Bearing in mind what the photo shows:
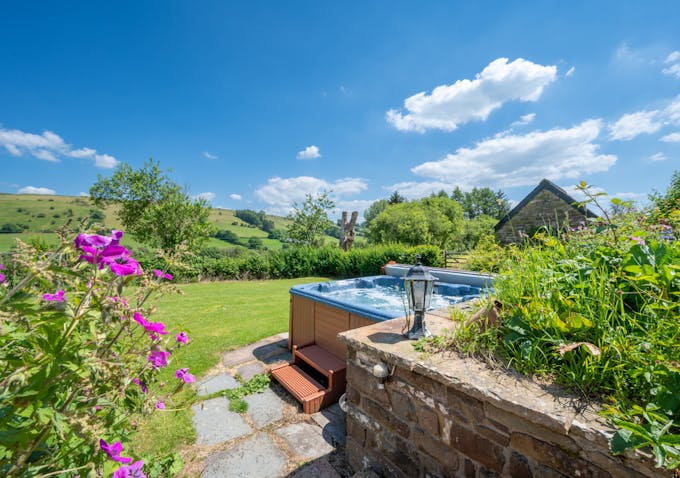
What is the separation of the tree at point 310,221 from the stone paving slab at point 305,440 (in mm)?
19540

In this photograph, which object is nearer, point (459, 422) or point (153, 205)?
point (459, 422)

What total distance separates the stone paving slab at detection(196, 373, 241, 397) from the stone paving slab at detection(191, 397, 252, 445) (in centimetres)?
24

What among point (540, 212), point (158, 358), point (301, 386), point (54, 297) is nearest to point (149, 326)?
point (158, 358)

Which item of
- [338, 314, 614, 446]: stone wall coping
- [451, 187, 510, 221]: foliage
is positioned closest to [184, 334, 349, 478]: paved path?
[338, 314, 614, 446]: stone wall coping

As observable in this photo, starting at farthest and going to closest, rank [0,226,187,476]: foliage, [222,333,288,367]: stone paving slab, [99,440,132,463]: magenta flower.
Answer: [222,333,288,367]: stone paving slab, [99,440,132,463]: magenta flower, [0,226,187,476]: foliage

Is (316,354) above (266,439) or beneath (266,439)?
above

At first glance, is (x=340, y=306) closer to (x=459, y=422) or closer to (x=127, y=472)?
→ (x=459, y=422)

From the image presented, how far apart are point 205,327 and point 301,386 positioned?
3449mm

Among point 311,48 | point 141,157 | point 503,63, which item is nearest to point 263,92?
point 311,48

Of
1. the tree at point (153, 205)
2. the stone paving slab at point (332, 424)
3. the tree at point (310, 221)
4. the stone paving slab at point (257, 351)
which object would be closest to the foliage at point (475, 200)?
the tree at point (310, 221)

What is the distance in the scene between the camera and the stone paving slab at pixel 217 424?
2595 millimetres

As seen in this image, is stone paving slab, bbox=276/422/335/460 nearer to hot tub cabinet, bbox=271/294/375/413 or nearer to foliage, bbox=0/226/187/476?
hot tub cabinet, bbox=271/294/375/413

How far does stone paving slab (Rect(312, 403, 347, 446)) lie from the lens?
2635mm

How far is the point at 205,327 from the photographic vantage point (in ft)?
18.9
